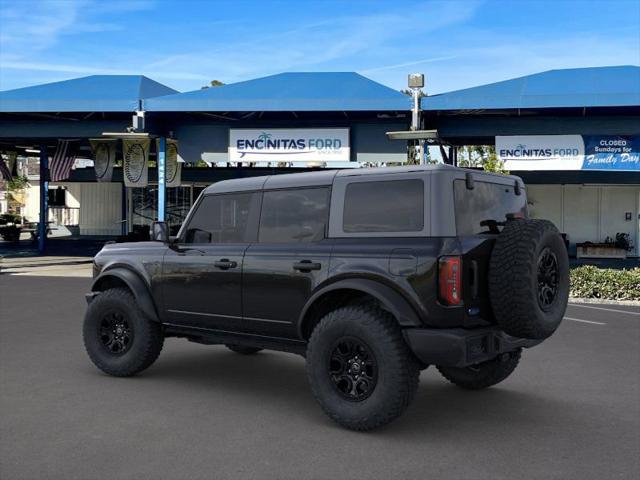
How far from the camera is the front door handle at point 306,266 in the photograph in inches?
209

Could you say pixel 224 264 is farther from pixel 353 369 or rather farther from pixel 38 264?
pixel 38 264

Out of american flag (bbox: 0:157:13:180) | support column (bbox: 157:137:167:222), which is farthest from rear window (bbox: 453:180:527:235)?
american flag (bbox: 0:157:13:180)

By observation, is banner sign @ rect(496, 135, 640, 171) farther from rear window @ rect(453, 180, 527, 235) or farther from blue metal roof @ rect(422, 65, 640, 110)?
rear window @ rect(453, 180, 527, 235)

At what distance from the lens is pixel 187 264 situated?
6.33 meters

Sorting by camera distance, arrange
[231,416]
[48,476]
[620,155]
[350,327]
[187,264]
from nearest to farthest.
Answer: [48,476]
[350,327]
[231,416]
[187,264]
[620,155]

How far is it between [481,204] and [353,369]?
1.71 meters

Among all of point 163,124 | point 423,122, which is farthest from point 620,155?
point 163,124

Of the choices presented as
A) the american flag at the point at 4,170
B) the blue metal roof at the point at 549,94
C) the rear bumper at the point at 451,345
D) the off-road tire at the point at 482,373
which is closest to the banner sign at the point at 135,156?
the american flag at the point at 4,170

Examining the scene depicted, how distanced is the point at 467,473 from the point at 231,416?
209cm

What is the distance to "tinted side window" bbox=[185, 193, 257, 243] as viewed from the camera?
6.11 metres

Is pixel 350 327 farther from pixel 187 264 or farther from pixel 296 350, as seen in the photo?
pixel 187 264

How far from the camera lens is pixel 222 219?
20.7 ft

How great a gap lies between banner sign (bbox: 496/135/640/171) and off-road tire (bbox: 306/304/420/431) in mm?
16843

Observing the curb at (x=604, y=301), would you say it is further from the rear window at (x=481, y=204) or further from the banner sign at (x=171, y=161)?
the banner sign at (x=171, y=161)
